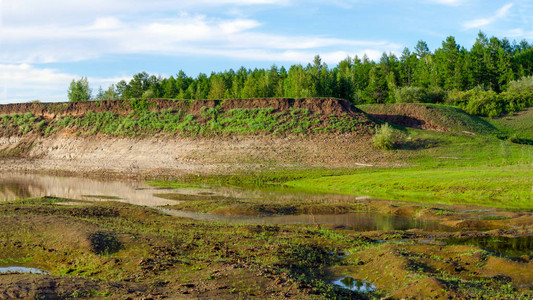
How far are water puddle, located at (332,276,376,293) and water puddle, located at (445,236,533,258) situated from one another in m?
6.19

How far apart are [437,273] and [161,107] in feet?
218

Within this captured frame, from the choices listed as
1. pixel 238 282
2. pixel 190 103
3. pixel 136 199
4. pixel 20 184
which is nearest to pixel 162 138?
pixel 190 103

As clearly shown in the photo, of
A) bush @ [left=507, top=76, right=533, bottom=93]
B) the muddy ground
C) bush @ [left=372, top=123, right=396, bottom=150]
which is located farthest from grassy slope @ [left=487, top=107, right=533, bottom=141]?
the muddy ground

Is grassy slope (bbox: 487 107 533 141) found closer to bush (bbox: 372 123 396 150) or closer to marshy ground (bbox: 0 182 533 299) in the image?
bush (bbox: 372 123 396 150)

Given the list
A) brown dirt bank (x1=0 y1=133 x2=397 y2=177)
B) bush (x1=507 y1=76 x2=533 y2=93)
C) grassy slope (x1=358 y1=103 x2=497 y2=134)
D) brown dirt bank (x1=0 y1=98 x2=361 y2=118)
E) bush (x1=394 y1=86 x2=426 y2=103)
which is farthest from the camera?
bush (x1=507 y1=76 x2=533 y2=93)

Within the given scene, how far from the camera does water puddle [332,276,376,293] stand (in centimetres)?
1327

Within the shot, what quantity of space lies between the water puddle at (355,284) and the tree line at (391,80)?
77.7 meters

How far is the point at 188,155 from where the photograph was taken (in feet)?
197

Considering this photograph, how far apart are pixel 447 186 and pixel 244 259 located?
24.4m

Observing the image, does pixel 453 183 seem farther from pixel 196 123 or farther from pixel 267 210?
pixel 196 123

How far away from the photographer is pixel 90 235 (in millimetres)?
17984

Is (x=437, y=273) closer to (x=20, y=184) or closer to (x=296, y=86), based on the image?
(x=20, y=184)

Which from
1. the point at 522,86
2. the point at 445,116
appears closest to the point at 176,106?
the point at 445,116

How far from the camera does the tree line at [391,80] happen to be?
9769 cm
